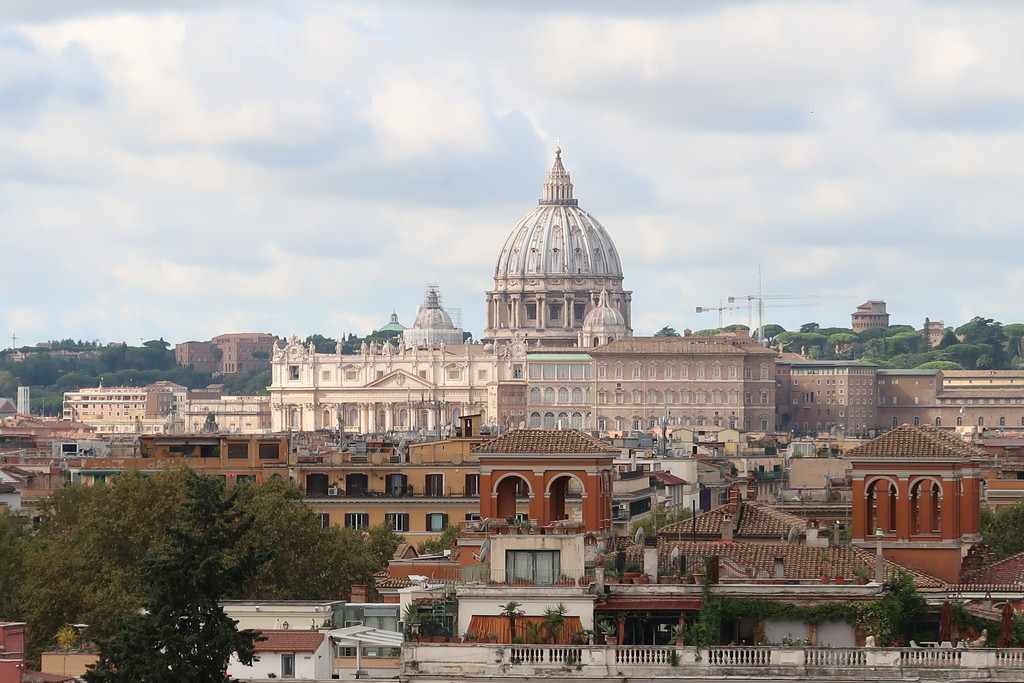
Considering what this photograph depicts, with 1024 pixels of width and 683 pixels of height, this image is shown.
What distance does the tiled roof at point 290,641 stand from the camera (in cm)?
2977

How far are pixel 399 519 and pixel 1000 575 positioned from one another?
77.2ft

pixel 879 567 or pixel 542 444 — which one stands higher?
pixel 542 444

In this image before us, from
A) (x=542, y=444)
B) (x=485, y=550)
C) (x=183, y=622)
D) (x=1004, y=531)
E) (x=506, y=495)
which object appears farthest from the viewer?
(x=1004, y=531)

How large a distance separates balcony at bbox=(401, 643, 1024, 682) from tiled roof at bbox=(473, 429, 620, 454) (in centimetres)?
710

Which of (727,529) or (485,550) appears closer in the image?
(485,550)

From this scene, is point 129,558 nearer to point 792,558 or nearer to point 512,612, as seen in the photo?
point 792,558

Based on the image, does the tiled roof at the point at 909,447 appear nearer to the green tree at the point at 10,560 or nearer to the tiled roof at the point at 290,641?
the tiled roof at the point at 290,641

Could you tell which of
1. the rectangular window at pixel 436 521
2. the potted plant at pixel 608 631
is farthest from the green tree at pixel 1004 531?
the potted plant at pixel 608 631

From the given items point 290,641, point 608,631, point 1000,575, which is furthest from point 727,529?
point 608,631

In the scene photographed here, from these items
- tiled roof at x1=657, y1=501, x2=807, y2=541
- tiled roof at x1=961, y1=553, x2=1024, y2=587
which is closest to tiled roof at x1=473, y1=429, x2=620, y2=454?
tiled roof at x1=657, y1=501, x2=807, y2=541

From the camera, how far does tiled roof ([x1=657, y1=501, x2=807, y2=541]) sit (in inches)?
1282

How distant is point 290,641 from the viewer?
2997cm

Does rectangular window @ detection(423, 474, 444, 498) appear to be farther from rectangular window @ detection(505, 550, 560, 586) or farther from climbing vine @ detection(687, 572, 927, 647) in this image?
climbing vine @ detection(687, 572, 927, 647)

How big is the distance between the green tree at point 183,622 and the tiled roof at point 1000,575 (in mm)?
7057
